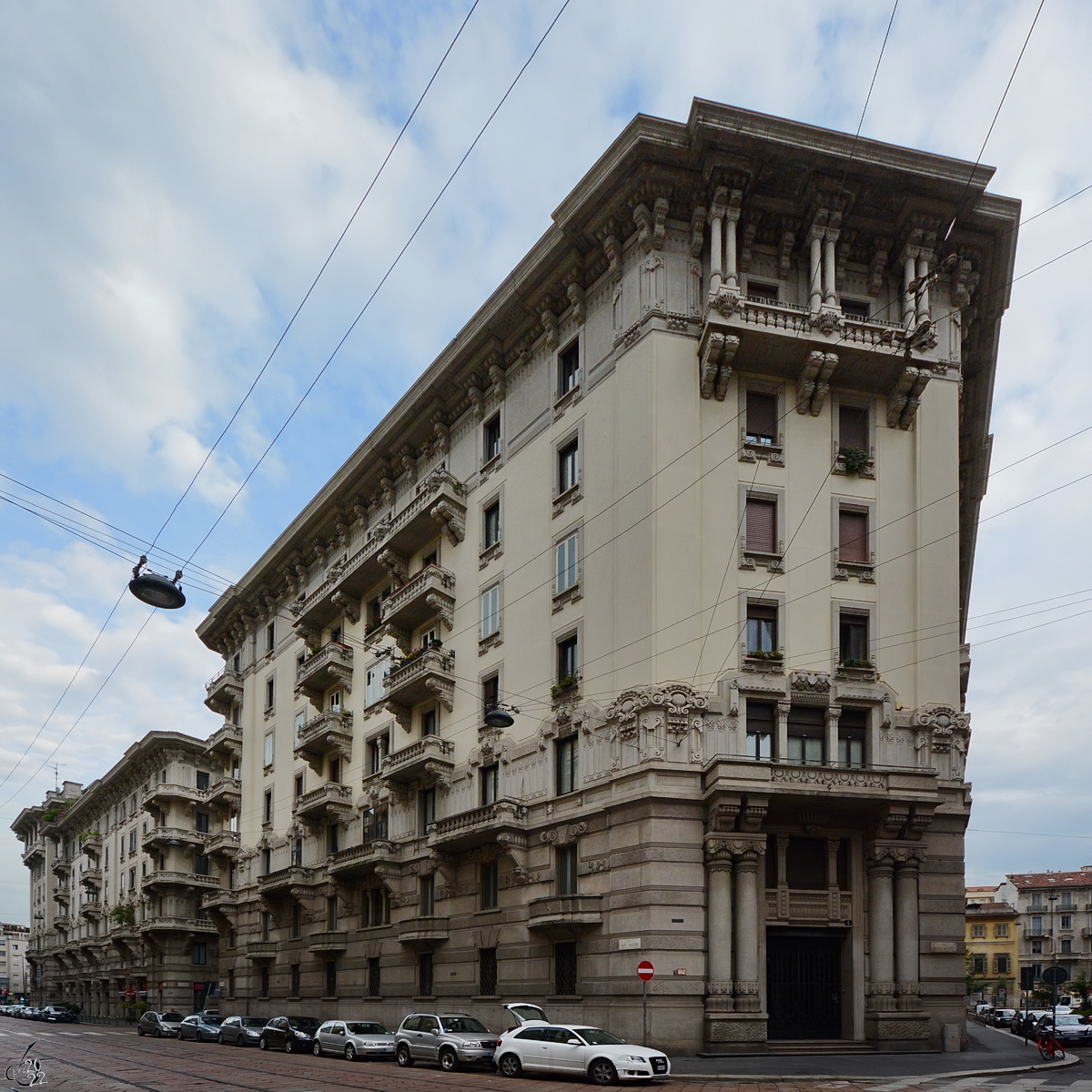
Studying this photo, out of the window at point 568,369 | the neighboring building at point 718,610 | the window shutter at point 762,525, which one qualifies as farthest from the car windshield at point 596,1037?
the window at point 568,369

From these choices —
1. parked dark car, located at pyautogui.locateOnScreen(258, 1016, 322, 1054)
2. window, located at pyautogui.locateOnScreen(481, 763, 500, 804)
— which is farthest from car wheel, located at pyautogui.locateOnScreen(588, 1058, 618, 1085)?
parked dark car, located at pyautogui.locateOnScreen(258, 1016, 322, 1054)

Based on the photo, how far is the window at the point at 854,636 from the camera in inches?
1238

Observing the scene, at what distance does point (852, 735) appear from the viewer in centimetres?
3084

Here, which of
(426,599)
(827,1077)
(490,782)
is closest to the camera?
(827,1077)

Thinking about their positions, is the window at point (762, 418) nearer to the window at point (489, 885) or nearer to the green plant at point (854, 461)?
the green plant at point (854, 461)

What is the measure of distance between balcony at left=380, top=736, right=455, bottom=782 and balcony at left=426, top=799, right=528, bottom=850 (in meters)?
1.96

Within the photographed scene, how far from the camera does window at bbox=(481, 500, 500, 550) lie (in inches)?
1537

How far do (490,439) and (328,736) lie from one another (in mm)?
15992

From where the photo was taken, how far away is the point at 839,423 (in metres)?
33.1

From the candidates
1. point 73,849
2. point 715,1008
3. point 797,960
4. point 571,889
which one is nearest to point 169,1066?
point 571,889

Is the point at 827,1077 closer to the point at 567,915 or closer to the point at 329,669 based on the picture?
the point at 567,915

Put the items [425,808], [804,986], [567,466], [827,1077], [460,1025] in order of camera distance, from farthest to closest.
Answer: [425,808]
[567,466]
[460,1025]
[804,986]
[827,1077]

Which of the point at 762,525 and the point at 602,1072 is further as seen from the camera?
the point at 762,525

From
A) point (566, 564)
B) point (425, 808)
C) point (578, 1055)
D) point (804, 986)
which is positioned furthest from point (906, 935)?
point (425, 808)
